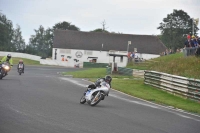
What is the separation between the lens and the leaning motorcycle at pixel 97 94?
1619 centimetres

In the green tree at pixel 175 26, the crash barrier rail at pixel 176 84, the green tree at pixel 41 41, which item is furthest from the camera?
the green tree at pixel 41 41

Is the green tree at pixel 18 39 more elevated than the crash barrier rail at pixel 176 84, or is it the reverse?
the green tree at pixel 18 39

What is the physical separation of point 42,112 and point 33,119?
1.59m

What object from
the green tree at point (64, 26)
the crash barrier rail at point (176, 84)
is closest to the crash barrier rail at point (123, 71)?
the crash barrier rail at point (176, 84)

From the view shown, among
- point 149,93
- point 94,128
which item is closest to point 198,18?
point 149,93

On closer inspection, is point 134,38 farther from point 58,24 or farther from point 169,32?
point 58,24

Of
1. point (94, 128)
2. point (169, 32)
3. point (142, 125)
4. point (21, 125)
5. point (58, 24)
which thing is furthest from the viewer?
point (58, 24)

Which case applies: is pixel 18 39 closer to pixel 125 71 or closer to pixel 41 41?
pixel 41 41

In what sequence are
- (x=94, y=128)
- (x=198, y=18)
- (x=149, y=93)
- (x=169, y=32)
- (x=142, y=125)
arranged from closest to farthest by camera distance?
1. (x=94, y=128)
2. (x=142, y=125)
3. (x=149, y=93)
4. (x=198, y=18)
5. (x=169, y=32)

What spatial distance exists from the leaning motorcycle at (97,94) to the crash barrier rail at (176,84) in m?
6.95

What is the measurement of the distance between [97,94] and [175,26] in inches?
3654

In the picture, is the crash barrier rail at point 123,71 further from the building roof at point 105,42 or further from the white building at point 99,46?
the building roof at point 105,42

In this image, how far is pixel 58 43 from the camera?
98.2 metres

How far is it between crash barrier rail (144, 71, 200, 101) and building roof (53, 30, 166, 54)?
221 ft
